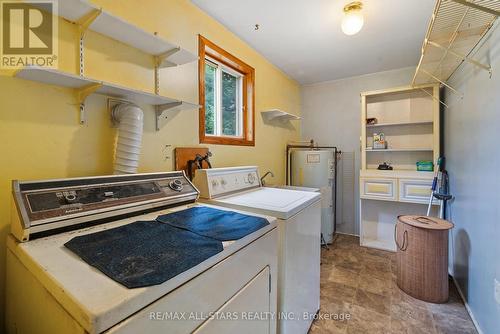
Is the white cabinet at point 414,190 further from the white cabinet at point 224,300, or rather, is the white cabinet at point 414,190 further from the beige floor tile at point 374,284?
the white cabinet at point 224,300

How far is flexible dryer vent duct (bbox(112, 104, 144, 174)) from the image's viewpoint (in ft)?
4.02

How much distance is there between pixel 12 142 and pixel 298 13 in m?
2.05

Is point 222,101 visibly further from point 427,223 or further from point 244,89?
point 427,223

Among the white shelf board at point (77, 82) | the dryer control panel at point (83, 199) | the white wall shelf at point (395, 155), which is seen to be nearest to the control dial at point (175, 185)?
the dryer control panel at point (83, 199)

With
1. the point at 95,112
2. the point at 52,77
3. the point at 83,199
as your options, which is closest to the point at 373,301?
the point at 83,199

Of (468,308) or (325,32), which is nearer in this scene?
(468,308)

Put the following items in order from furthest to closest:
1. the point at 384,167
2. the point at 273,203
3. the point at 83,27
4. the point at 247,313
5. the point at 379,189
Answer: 1. the point at 384,167
2. the point at 379,189
3. the point at 273,203
4. the point at 83,27
5. the point at 247,313

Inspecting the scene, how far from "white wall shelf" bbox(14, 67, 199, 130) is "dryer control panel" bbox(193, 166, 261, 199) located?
0.48m

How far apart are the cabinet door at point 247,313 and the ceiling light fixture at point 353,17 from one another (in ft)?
6.10

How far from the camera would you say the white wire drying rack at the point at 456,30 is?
1.22m

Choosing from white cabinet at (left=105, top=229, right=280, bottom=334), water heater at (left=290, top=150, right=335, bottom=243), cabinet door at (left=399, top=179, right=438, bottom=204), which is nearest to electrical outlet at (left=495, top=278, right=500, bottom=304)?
white cabinet at (left=105, top=229, right=280, bottom=334)

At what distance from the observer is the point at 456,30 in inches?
59.6

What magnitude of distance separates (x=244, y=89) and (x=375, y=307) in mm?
2396

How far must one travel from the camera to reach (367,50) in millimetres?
2559
